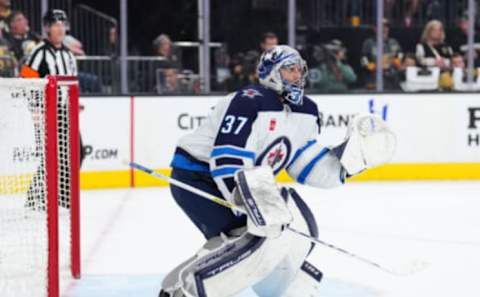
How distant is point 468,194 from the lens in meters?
7.64

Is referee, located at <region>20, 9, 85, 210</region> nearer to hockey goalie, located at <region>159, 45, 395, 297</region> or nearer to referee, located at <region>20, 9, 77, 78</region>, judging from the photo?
referee, located at <region>20, 9, 77, 78</region>

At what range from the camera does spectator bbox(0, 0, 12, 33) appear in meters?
8.41

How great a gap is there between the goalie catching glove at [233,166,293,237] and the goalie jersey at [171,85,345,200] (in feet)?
0.25

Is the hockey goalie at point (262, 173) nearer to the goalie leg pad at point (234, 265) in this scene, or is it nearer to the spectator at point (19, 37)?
the goalie leg pad at point (234, 265)

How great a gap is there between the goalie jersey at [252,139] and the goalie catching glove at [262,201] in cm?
8

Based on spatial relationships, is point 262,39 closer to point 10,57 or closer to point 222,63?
point 222,63

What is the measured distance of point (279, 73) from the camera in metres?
3.52

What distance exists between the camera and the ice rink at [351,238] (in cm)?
453

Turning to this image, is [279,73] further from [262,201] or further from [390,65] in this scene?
[390,65]

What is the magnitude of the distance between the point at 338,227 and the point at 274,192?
297 cm

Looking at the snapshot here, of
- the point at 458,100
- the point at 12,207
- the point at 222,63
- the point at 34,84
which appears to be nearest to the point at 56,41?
the point at 12,207

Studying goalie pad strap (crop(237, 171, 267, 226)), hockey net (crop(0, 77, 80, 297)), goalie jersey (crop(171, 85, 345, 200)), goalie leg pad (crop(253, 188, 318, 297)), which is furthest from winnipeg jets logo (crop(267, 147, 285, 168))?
hockey net (crop(0, 77, 80, 297))

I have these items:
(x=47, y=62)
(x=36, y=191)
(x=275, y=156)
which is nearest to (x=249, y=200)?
(x=275, y=156)

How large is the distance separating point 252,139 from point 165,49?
569cm
